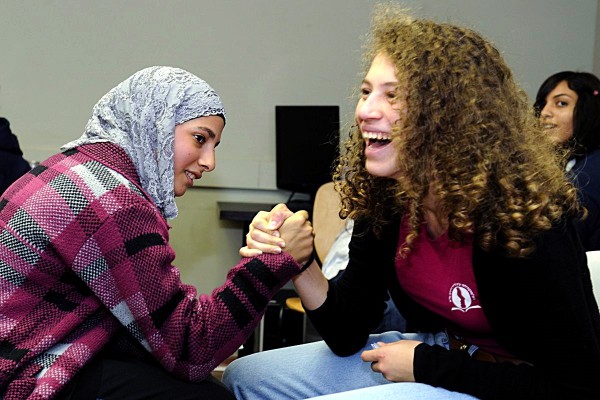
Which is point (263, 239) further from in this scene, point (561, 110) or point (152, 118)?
point (561, 110)

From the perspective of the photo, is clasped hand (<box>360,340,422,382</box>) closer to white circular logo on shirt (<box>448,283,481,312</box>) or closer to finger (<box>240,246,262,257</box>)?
white circular logo on shirt (<box>448,283,481,312</box>)

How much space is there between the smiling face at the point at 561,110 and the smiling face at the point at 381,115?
82.8 inches

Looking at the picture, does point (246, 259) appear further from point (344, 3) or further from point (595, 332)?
point (344, 3)

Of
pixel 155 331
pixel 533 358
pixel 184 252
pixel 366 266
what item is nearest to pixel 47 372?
pixel 155 331

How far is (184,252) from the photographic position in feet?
16.8

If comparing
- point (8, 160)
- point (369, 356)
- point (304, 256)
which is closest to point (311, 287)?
point (304, 256)

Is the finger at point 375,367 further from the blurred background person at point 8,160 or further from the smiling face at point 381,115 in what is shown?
the blurred background person at point 8,160

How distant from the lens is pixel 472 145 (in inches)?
57.0

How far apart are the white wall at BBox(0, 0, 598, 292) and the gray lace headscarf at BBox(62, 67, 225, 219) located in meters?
3.24

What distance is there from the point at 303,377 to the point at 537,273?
0.56m

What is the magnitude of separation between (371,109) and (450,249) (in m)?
0.32

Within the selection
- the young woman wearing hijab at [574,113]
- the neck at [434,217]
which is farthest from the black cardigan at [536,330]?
the young woman wearing hijab at [574,113]

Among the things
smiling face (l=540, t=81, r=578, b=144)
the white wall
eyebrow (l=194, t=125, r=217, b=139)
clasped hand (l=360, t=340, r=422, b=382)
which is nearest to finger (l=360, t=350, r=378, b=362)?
clasped hand (l=360, t=340, r=422, b=382)

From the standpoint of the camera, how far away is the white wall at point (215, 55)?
4898 mm
